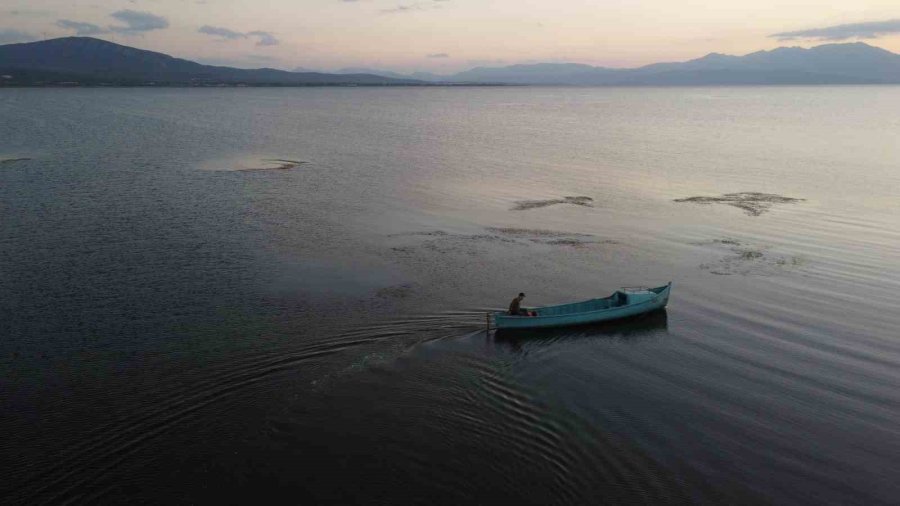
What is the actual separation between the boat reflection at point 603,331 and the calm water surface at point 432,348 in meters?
0.16

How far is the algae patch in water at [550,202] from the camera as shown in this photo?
5284 centimetres

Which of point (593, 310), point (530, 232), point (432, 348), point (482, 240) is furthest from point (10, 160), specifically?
point (593, 310)

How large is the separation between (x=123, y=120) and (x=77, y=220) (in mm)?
95592

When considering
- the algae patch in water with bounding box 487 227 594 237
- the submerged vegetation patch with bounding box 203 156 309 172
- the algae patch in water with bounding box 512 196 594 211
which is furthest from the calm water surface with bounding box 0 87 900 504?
the submerged vegetation patch with bounding box 203 156 309 172

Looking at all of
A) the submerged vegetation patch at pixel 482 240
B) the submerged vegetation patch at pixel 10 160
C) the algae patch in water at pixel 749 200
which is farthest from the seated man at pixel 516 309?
the submerged vegetation patch at pixel 10 160

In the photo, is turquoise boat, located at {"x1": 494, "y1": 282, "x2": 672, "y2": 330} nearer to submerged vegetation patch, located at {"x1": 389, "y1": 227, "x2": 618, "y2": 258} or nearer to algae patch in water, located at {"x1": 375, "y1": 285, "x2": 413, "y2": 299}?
algae patch in water, located at {"x1": 375, "y1": 285, "x2": 413, "y2": 299}

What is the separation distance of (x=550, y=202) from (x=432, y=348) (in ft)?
102

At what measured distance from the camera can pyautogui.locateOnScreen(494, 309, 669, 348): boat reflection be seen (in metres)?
28.3

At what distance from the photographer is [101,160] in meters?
74.0

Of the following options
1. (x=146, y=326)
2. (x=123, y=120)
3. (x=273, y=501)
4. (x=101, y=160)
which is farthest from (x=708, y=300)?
(x=123, y=120)

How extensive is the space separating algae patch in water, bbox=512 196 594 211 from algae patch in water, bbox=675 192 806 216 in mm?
8322

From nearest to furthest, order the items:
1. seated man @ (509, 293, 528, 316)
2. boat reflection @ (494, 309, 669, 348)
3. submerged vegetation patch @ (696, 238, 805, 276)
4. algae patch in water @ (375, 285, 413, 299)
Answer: boat reflection @ (494, 309, 669, 348)
seated man @ (509, 293, 528, 316)
algae patch in water @ (375, 285, 413, 299)
submerged vegetation patch @ (696, 238, 805, 276)

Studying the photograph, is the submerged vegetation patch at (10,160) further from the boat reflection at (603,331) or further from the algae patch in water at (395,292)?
the boat reflection at (603,331)

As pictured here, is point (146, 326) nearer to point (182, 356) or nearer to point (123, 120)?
point (182, 356)
